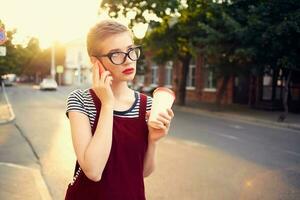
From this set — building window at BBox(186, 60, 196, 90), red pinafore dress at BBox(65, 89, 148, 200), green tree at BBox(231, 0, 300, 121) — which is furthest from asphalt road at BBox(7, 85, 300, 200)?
building window at BBox(186, 60, 196, 90)

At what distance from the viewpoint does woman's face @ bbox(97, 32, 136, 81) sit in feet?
6.07

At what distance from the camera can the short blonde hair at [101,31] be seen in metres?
1.86

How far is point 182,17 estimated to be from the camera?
24109 millimetres

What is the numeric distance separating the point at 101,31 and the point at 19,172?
5463mm

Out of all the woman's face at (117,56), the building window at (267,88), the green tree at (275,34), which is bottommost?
the building window at (267,88)

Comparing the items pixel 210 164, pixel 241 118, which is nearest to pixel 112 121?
pixel 210 164

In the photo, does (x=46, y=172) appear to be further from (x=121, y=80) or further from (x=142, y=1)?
(x=142, y=1)

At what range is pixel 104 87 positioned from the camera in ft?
5.81

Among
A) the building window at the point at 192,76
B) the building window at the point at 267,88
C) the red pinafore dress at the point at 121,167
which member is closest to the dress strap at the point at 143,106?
the red pinafore dress at the point at 121,167

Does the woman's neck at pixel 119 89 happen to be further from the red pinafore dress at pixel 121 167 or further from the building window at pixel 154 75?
the building window at pixel 154 75

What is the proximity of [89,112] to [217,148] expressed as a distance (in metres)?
8.52

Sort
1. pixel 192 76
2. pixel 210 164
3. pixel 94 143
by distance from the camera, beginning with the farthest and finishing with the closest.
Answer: pixel 192 76, pixel 210 164, pixel 94 143

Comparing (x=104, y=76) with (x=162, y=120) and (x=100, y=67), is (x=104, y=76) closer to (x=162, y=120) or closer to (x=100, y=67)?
(x=100, y=67)

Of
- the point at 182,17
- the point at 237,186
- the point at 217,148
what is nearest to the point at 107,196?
the point at 237,186
